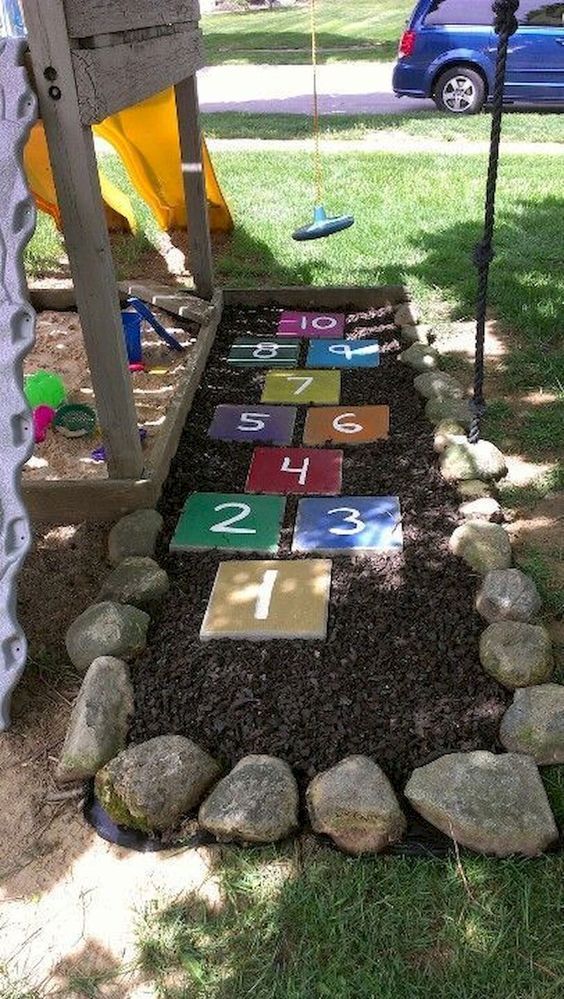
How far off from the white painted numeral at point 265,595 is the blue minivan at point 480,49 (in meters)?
10.5

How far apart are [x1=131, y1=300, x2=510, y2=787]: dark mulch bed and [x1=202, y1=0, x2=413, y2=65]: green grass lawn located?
1763 centimetres

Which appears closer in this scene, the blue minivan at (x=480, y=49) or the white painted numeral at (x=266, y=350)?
the white painted numeral at (x=266, y=350)

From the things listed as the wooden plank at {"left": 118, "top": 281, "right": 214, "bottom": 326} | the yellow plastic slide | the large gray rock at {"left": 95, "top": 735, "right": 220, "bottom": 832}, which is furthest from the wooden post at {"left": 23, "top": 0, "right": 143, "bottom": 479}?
the yellow plastic slide

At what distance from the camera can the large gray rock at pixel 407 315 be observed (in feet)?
17.2

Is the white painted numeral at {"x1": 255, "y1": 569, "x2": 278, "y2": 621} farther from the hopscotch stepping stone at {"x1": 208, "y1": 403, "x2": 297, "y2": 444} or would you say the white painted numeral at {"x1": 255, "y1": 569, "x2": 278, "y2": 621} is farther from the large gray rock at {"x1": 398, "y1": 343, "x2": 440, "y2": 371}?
the large gray rock at {"x1": 398, "y1": 343, "x2": 440, "y2": 371}

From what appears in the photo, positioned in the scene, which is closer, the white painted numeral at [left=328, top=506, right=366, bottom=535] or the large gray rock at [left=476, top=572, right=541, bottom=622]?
the large gray rock at [left=476, top=572, right=541, bottom=622]

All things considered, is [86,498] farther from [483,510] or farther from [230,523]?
[483,510]

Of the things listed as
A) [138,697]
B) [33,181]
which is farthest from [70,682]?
[33,181]

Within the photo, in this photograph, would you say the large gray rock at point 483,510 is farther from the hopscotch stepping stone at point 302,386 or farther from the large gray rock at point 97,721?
the large gray rock at point 97,721

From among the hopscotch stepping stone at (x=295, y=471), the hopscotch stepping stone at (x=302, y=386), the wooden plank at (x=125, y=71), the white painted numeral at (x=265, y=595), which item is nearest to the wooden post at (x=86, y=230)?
the wooden plank at (x=125, y=71)

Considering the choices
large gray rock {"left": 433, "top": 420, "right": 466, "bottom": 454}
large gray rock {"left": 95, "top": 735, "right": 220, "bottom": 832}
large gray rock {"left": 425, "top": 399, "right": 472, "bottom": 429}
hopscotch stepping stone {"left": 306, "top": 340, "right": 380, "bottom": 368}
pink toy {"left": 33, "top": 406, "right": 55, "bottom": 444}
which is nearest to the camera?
large gray rock {"left": 95, "top": 735, "right": 220, "bottom": 832}

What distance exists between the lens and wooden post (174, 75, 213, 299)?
518 cm

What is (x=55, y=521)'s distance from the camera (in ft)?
11.6

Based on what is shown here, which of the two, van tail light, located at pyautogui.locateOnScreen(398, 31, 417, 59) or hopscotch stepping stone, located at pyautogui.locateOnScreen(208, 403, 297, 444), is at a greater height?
van tail light, located at pyautogui.locateOnScreen(398, 31, 417, 59)
